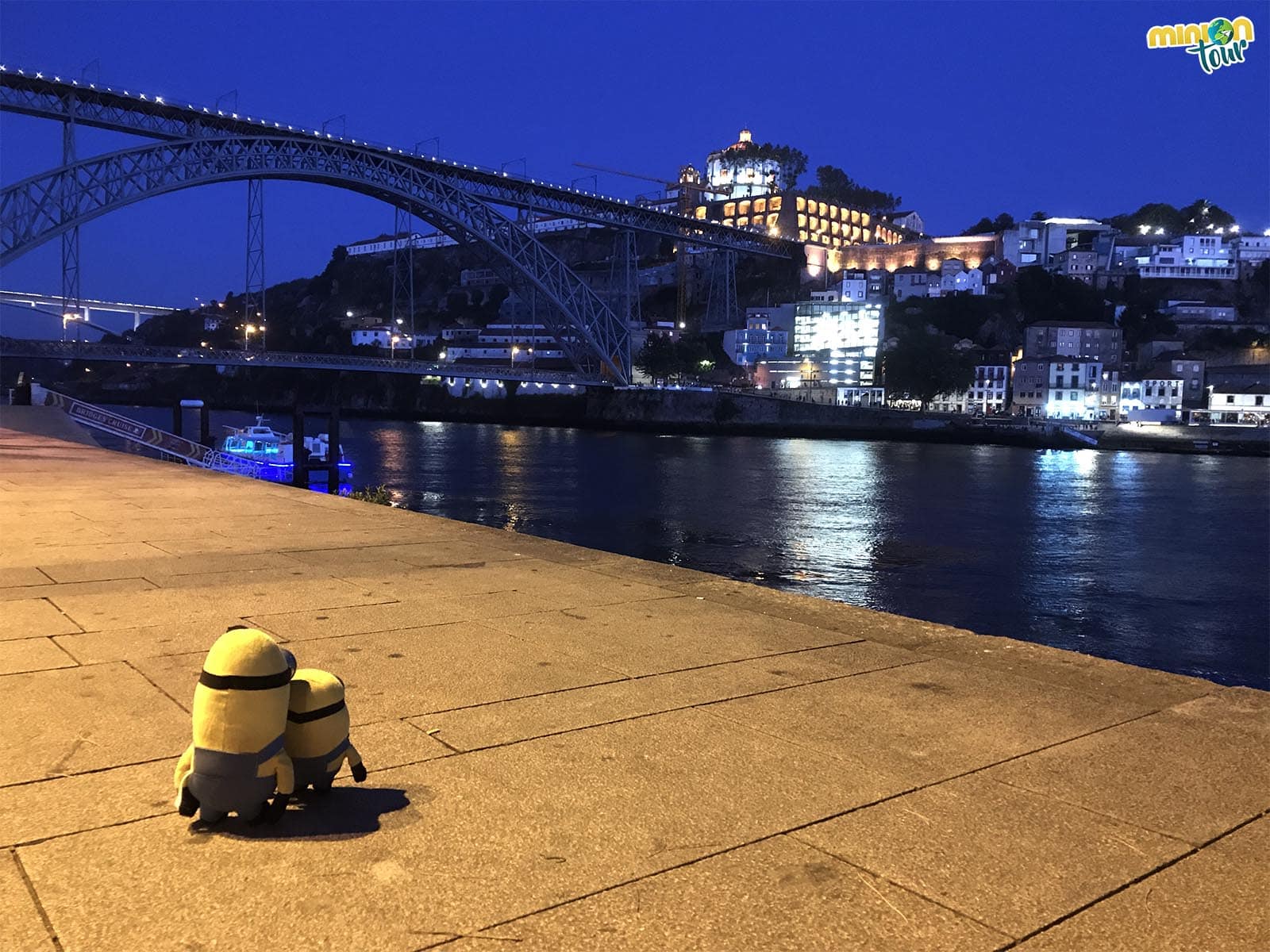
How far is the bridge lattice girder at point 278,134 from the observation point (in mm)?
47656

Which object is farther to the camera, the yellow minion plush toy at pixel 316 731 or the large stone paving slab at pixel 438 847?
the yellow minion plush toy at pixel 316 731

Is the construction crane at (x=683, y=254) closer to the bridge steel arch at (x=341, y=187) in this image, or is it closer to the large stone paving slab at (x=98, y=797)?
the bridge steel arch at (x=341, y=187)

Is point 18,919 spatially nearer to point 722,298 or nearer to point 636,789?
point 636,789

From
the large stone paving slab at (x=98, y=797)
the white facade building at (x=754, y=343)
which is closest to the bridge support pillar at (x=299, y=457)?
the large stone paving slab at (x=98, y=797)

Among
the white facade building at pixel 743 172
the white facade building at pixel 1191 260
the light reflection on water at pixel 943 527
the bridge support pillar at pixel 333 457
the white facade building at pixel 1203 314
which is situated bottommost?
the light reflection on water at pixel 943 527

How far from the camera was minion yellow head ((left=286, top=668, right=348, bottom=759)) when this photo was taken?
3189mm

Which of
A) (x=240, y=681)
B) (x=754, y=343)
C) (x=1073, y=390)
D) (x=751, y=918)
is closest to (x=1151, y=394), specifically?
(x=1073, y=390)

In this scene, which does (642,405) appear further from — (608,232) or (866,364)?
(608,232)

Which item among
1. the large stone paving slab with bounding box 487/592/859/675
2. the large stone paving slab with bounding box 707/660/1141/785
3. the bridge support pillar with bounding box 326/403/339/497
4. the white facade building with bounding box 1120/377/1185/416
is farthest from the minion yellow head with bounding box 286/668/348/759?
the white facade building with bounding box 1120/377/1185/416

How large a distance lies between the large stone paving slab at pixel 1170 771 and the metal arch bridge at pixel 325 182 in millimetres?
50930

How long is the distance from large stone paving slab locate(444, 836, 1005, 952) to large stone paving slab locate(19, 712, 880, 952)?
94 mm

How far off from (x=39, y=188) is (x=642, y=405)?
5916 cm

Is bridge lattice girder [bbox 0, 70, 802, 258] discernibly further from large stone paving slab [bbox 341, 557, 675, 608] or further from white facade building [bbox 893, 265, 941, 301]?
large stone paving slab [bbox 341, 557, 675, 608]

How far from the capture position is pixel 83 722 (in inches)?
156
